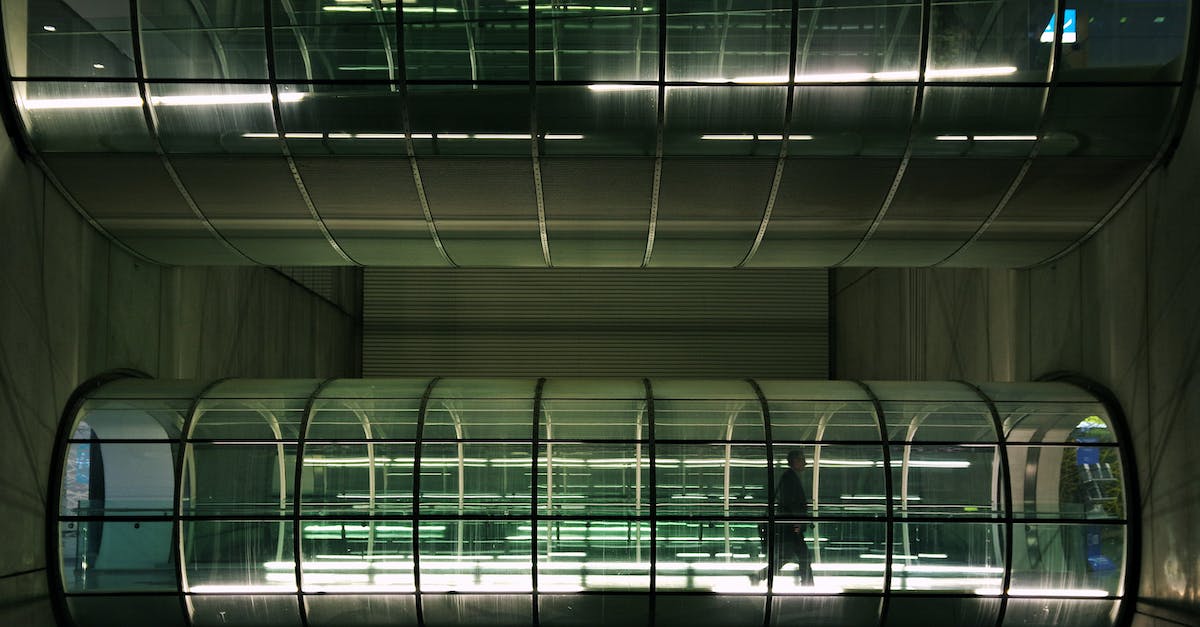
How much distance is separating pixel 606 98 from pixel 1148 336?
9.40m

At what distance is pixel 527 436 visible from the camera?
17.8 m

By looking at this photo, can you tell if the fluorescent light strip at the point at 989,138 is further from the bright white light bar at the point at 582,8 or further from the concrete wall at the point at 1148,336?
the bright white light bar at the point at 582,8

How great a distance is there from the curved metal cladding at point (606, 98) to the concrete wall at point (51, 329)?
1.03 m

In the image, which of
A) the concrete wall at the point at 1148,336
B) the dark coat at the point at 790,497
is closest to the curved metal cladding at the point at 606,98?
the concrete wall at the point at 1148,336

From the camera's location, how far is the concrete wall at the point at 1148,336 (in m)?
15.4

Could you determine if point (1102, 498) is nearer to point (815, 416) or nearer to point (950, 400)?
point (950, 400)

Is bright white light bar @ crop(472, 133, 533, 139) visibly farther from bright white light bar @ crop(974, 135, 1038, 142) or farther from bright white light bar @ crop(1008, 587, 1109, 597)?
bright white light bar @ crop(1008, 587, 1109, 597)

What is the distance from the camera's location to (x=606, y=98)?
15781mm

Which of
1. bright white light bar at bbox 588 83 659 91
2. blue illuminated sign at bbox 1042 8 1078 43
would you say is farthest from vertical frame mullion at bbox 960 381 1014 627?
bright white light bar at bbox 588 83 659 91

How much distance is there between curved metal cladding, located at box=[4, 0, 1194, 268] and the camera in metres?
15.5

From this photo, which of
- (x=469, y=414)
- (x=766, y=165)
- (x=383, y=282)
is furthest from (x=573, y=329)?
(x=766, y=165)

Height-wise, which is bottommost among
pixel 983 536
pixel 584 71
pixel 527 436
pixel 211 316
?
pixel 983 536

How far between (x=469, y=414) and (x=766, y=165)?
6.70m

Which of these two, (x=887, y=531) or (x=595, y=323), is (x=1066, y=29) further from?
(x=595, y=323)
